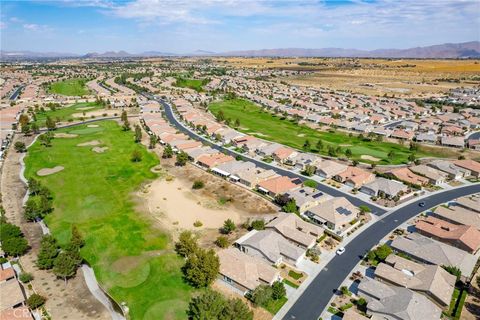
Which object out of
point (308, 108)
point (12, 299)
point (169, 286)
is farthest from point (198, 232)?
point (308, 108)

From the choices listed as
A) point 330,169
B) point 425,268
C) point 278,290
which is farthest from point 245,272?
point 330,169

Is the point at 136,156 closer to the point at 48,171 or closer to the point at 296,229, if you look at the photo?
the point at 48,171

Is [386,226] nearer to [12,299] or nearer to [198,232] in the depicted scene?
[198,232]

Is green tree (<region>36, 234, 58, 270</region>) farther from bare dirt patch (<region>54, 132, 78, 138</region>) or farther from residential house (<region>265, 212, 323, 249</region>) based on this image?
bare dirt patch (<region>54, 132, 78, 138</region>)

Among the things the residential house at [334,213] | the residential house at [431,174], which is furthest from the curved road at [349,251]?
the residential house at [431,174]

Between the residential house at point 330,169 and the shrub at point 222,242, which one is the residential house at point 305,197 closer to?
the residential house at point 330,169

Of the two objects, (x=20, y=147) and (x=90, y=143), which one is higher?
(x=20, y=147)

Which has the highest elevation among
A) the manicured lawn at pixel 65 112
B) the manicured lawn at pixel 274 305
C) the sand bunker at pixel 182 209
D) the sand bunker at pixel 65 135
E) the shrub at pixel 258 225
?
the manicured lawn at pixel 65 112
